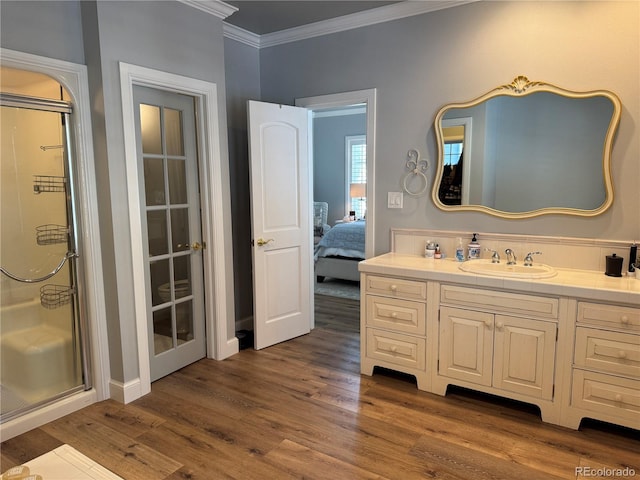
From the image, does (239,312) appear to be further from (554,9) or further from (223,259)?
(554,9)

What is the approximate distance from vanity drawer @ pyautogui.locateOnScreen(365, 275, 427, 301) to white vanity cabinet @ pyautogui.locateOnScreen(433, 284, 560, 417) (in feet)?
0.48

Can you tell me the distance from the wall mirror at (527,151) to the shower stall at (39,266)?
2530 mm

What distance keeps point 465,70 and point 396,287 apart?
161 centimetres

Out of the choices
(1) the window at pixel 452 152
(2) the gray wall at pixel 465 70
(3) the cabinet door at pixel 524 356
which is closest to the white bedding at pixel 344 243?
(2) the gray wall at pixel 465 70

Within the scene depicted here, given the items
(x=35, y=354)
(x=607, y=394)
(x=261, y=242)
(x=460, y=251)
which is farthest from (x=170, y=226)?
(x=607, y=394)

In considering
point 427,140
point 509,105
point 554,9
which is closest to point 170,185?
point 427,140

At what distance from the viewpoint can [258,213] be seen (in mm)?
3643

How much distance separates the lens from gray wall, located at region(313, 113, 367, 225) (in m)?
8.48

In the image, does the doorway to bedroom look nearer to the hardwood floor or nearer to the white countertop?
the white countertop

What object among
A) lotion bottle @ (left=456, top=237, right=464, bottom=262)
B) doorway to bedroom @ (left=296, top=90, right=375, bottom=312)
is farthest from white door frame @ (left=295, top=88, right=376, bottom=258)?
doorway to bedroom @ (left=296, top=90, right=375, bottom=312)

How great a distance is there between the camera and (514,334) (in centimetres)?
264

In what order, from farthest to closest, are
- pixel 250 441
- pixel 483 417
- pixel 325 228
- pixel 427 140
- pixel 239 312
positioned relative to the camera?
pixel 325 228, pixel 239 312, pixel 427 140, pixel 483 417, pixel 250 441

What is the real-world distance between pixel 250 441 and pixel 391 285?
1321 mm

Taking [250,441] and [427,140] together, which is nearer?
[250,441]
